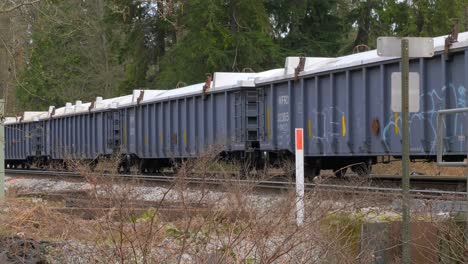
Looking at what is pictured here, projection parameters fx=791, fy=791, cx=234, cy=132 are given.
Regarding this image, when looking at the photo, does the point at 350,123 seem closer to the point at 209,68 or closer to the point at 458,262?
Result: the point at 458,262

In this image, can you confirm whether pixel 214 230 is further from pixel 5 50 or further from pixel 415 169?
pixel 415 169

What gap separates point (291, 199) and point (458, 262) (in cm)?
175

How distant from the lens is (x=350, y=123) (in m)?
16.4

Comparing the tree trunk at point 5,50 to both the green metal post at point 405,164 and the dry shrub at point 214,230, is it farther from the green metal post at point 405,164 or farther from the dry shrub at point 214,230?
the green metal post at point 405,164

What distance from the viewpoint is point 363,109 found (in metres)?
15.9

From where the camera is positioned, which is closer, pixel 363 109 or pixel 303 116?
pixel 363 109

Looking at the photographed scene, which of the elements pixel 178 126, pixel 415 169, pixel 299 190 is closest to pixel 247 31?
pixel 178 126

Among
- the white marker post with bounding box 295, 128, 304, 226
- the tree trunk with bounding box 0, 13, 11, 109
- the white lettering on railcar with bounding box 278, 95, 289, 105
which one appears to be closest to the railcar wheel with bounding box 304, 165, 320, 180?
the white lettering on railcar with bounding box 278, 95, 289, 105

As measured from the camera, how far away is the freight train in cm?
1395

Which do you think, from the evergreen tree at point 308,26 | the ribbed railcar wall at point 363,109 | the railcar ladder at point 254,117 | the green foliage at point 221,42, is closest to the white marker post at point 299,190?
the ribbed railcar wall at point 363,109

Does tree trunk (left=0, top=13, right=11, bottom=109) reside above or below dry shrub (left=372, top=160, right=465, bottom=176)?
above

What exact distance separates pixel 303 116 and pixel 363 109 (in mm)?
2365

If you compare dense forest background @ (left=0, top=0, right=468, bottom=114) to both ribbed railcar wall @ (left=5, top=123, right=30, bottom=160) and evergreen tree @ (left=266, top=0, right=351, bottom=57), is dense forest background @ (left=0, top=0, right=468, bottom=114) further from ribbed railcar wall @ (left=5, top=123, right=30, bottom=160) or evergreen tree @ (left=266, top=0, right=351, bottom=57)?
ribbed railcar wall @ (left=5, top=123, right=30, bottom=160)

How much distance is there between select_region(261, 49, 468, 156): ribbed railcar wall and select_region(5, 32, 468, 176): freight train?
2 cm
